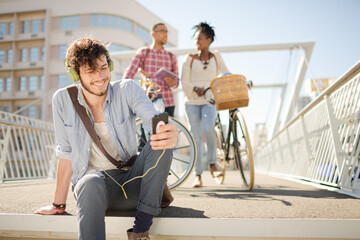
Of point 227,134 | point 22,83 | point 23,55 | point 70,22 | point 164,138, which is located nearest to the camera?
point 164,138

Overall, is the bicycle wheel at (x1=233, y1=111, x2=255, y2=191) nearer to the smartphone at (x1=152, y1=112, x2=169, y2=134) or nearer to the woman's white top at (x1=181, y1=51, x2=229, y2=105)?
the woman's white top at (x1=181, y1=51, x2=229, y2=105)

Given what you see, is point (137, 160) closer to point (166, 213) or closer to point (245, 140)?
point (166, 213)

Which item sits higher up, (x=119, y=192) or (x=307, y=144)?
(x=307, y=144)

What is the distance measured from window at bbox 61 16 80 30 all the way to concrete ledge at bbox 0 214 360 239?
A: 1111 inches

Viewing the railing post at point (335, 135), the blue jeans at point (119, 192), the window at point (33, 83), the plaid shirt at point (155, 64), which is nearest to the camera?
the blue jeans at point (119, 192)

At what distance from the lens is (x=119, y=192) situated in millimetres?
1701

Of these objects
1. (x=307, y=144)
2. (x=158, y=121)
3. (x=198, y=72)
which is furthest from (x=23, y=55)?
(x=158, y=121)

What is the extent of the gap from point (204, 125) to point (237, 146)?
1.83ft

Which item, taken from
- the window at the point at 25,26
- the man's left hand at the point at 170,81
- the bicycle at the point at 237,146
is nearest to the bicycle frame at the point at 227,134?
the bicycle at the point at 237,146

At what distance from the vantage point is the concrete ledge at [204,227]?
150cm

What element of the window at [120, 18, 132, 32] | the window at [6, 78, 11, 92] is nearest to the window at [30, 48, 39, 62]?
the window at [6, 78, 11, 92]

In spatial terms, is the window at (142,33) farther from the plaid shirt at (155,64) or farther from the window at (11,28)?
the plaid shirt at (155,64)

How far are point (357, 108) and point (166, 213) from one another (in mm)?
2153

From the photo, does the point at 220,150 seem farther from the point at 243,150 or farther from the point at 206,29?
the point at 206,29
